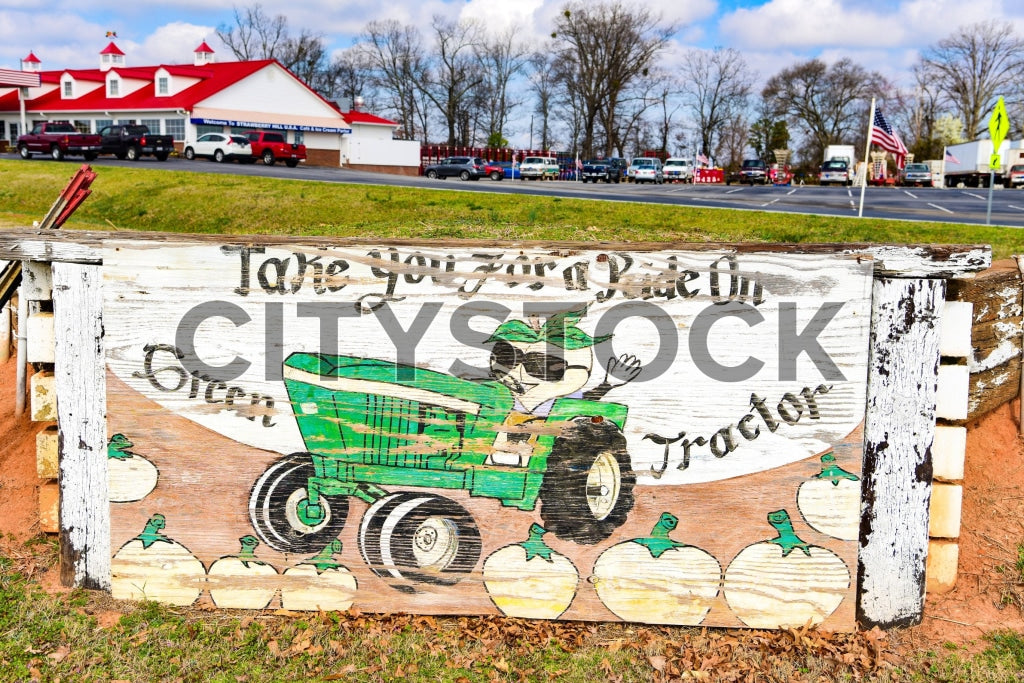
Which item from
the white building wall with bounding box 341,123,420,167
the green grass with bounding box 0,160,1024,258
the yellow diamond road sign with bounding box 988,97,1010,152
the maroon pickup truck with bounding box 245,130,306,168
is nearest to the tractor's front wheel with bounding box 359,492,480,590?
the green grass with bounding box 0,160,1024,258

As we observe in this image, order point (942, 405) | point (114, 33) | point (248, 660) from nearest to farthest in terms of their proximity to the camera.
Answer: point (248, 660), point (942, 405), point (114, 33)

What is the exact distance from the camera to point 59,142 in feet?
113

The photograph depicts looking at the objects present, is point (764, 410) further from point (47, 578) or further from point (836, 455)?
point (47, 578)

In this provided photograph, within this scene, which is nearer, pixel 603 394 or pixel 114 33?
pixel 603 394

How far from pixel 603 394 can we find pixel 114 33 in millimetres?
61867

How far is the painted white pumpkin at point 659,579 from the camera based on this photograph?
13.0 ft

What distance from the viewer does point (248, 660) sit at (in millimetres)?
3764

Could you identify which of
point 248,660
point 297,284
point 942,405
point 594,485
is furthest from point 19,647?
point 942,405

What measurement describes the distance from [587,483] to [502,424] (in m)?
0.46

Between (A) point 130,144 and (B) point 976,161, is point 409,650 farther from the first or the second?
(B) point 976,161

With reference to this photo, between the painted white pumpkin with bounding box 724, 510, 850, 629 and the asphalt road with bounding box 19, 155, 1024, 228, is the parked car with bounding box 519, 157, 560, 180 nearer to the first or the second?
the asphalt road with bounding box 19, 155, 1024, 228

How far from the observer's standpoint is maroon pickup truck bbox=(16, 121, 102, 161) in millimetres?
34500

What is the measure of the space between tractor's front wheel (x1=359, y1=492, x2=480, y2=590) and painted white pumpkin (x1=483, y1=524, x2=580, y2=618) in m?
0.12

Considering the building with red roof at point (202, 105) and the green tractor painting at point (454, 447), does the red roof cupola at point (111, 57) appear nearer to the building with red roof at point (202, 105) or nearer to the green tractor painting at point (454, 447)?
the building with red roof at point (202, 105)
